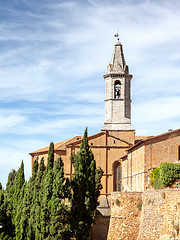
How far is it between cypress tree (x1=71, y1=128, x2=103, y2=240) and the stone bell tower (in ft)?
58.3

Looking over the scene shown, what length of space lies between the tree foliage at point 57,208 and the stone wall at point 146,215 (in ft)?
9.40

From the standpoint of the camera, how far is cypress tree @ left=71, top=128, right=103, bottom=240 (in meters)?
32.2

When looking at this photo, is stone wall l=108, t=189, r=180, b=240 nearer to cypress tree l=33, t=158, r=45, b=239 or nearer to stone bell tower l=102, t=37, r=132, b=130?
cypress tree l=33, t=158, r=45, b=239

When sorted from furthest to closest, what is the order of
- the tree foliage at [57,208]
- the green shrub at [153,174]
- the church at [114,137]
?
the church at [114,137], the green shrub at [153,174], the tree foliage at [57,208]

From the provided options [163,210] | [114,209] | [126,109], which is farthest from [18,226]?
[126,109]

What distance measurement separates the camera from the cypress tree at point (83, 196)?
105 ft

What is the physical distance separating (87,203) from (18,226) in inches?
217

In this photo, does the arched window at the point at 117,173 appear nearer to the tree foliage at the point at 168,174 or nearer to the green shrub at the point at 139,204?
the green shrub at the point at 139,204

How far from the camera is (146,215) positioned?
90.0 ft

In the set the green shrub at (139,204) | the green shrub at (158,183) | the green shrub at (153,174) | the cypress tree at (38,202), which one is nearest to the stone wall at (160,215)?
the green shrub at (139,204)

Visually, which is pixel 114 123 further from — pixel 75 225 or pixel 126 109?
pixel 75 225

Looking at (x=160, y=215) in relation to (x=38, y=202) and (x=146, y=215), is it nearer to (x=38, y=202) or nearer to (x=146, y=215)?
(x=146, y=215)

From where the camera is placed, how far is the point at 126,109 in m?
53.0

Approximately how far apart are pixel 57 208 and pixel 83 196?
3475 mm
